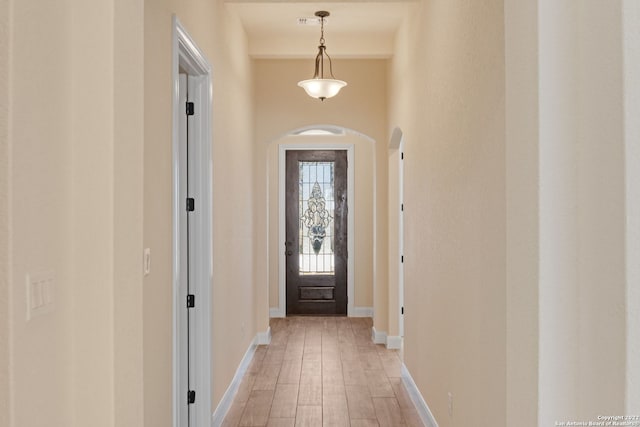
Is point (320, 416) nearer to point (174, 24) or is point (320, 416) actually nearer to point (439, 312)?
point (439, 312)

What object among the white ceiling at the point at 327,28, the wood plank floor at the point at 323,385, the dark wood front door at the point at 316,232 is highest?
the white ceiling at the point at 327,28

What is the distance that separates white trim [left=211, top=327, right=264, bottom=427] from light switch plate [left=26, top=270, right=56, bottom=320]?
2370 millimetres

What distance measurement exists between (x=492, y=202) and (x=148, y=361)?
1.54 metres

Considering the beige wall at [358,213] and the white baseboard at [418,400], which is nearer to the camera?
the white baseboard at [418,400]

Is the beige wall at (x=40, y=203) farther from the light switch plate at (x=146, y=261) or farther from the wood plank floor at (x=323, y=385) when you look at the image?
the wood plank floor at (x=323, y=385)

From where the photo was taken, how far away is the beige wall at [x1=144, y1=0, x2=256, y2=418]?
242 centimetres

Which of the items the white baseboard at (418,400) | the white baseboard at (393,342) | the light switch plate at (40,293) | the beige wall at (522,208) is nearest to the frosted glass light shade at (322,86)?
the white baseboard at (418,400)

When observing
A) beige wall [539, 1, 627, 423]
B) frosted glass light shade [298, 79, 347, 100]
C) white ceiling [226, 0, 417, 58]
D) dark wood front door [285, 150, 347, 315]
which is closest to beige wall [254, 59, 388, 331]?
white ceiling [226, 0, 417, 58]

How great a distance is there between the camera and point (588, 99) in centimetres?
144

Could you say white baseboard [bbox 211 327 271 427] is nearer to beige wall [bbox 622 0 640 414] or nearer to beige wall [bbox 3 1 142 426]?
beige wall [bbox 3 1 142 426]

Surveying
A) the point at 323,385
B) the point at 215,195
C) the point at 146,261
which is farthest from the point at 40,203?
the point at 323,385

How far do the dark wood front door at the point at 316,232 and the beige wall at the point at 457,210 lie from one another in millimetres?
3610

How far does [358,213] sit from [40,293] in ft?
22.1

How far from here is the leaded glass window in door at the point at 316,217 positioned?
815 centimetres
